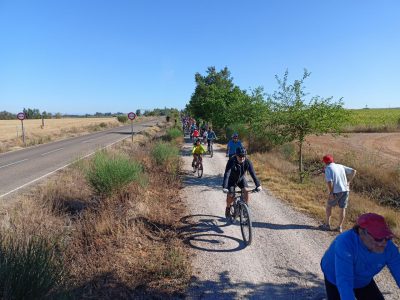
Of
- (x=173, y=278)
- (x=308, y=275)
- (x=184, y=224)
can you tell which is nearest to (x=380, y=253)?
(x=308, y=275)

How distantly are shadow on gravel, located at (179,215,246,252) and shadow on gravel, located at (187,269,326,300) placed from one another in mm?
1288

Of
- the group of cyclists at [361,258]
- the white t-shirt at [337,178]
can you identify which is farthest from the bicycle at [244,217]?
the group of cyclists at [361,258]

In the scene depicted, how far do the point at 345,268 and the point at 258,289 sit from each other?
8.53ft

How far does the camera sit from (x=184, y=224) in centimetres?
844

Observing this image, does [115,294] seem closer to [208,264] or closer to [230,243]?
[208,264]

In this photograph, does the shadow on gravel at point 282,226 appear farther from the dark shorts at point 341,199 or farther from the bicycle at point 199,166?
the bicycle at point 199,166

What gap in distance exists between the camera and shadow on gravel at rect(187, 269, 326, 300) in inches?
207

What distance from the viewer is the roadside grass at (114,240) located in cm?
523

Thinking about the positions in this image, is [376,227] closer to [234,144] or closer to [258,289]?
[258,289]

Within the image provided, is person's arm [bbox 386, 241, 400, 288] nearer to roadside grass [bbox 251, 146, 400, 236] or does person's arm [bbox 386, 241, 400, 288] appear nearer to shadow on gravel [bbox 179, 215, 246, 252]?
shadow on gravel [bbox 179, 215, 246, 252]

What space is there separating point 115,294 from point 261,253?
2.91m

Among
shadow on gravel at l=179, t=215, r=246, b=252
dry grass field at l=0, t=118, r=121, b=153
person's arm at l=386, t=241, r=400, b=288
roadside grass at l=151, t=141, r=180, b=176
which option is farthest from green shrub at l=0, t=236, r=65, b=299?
dry grass field at l=0, t=118, r=121, b=153

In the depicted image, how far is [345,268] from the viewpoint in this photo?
3121 mm

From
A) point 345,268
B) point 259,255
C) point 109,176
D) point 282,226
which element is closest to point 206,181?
point 109,176
